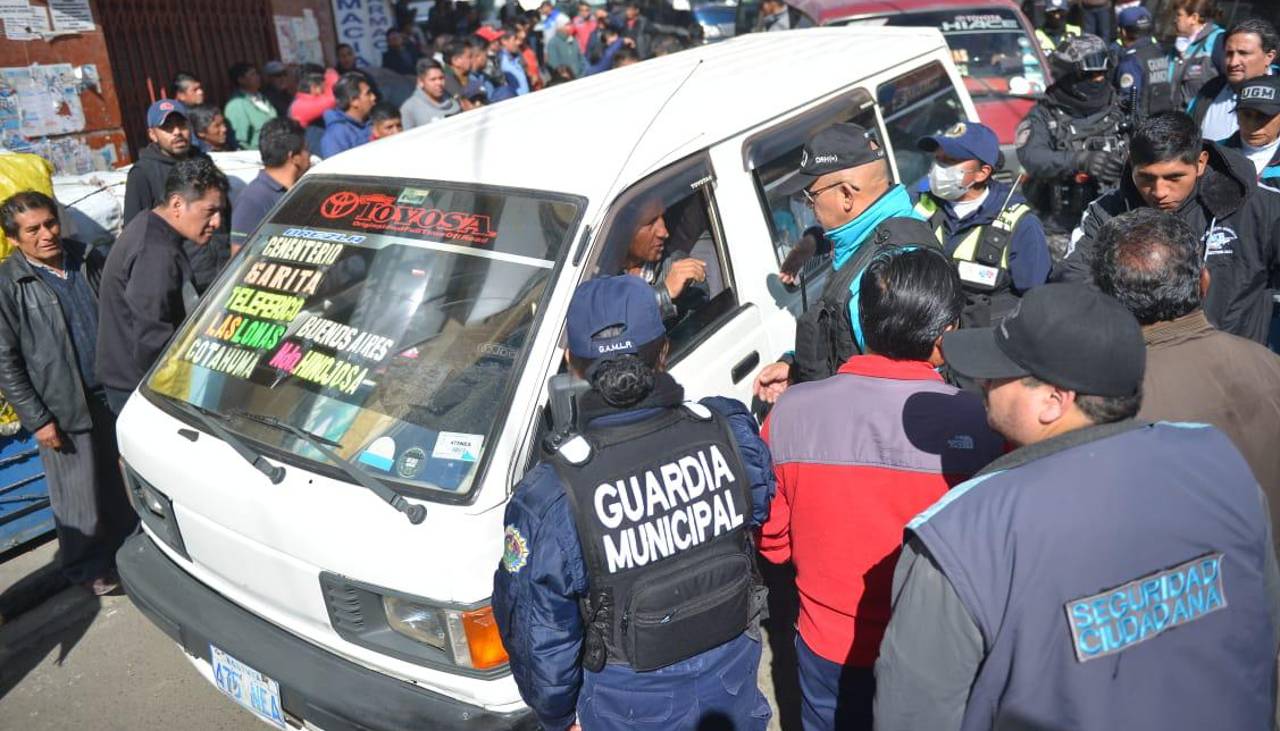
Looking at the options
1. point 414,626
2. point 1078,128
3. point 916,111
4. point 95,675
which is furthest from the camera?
point 1078,128

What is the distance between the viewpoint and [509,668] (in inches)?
98.7

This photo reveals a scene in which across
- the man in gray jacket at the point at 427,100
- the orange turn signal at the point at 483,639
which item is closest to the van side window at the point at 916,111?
the orange turn signal at the point at 483,639

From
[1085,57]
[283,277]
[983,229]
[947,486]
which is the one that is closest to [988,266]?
[983,229]

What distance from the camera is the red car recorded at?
7352 millimetres

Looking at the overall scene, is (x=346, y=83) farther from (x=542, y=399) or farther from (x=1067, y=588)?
(x=1067, y=588)

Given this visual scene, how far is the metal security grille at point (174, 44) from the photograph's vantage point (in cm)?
827

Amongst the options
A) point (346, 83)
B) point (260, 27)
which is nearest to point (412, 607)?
point (346, 83)

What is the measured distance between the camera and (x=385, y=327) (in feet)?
9.47

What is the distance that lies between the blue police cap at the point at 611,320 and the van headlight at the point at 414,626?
0.78 m

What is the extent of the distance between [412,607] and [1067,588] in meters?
1.66

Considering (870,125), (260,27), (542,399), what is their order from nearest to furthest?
(542,399) < (870,125) < (260,27)

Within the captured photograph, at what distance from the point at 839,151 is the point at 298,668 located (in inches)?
91.4

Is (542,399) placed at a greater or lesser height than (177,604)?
greater

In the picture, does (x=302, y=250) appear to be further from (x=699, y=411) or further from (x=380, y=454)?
(x=699, y=411)
